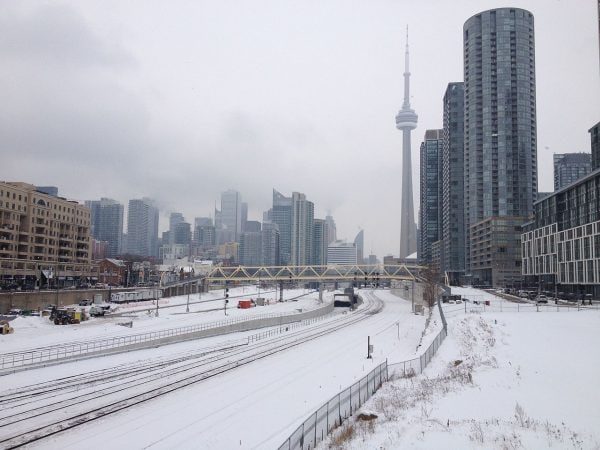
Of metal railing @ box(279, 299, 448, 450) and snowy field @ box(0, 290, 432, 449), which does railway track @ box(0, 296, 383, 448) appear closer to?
snowy field @ box(0, 290, 432, 449)

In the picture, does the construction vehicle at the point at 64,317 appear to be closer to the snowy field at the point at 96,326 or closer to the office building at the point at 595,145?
the snowy field at the point at 96,326

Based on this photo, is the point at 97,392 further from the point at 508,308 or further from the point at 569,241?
the point at 569,241

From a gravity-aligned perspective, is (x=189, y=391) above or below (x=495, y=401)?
below

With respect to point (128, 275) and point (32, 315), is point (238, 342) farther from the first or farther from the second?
point (128, 275)

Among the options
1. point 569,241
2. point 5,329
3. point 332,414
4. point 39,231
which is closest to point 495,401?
point 332,414

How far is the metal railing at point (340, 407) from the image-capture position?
21.6m

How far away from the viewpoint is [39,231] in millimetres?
134125

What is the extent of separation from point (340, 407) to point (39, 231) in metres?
127

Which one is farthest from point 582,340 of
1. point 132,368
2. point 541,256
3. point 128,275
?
point 128,275

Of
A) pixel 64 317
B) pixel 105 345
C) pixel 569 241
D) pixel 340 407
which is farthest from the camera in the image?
pixel 569 241

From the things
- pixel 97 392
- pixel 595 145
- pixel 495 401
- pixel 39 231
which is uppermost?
pixel 595 145

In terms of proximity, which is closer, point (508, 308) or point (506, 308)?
point (508, 308)

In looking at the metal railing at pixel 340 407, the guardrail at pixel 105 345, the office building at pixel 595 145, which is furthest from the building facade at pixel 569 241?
the metal railing at pixel 340 407

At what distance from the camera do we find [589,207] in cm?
11850
